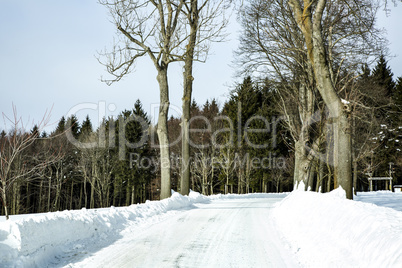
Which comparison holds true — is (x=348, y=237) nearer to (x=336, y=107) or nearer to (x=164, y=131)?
(x=336, y=107)

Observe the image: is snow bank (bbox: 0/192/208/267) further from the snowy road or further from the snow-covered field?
the snowy road

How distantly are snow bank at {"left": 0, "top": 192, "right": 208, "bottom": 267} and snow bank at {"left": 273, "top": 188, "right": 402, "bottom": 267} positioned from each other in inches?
154

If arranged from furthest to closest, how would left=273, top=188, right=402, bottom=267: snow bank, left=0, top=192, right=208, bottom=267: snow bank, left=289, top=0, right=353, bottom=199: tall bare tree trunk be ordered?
left=289, top=0, right=353, bottom=199: tall bare tree trunk < left=0, top=192, right=208, bottom=267: snow bank < left=273, top=188, right=402, bottom=267: snow bank

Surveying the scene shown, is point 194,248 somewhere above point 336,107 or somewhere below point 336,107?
below

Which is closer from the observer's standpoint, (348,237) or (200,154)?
(348,237)

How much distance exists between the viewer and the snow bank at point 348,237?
3.88 m

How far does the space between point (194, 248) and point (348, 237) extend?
2.59 meters

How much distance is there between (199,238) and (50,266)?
2.99m

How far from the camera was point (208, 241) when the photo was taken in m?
6.60

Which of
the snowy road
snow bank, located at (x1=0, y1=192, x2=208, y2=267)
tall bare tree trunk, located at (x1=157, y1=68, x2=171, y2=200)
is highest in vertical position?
tall bare tree trunk, located at (x1=157, y1=68, x2=171, y2=200)

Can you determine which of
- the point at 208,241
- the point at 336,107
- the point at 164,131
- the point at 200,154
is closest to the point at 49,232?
the point at 208,241

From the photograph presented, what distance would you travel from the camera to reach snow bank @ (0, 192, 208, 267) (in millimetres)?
4641

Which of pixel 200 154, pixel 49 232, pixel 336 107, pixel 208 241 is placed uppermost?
pixel 336 107

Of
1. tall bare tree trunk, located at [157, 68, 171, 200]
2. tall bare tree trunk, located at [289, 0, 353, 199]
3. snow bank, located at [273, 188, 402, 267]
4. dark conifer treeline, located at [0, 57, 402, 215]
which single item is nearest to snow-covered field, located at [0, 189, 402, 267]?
snow bank, located at [273, 188, 402, 267]
